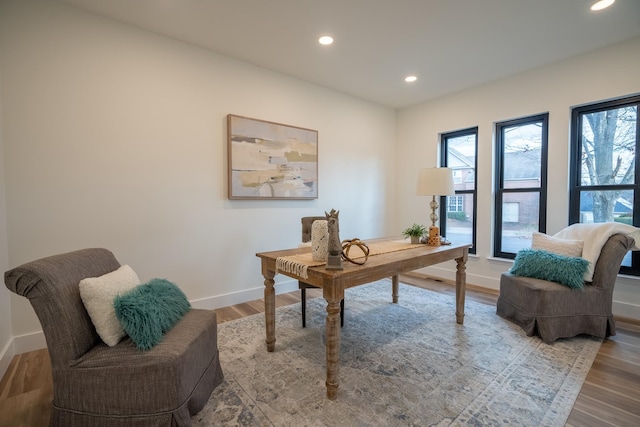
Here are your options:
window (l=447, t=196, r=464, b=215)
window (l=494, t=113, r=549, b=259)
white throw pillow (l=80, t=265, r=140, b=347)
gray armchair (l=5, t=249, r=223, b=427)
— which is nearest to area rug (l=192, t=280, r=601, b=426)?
gray armchair (l=5, t=249, r=223, b=427)

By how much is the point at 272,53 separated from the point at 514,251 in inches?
148

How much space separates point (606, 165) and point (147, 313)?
4.29 metres

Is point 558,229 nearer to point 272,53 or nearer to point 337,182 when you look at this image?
point 337,182

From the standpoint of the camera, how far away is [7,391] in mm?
1736

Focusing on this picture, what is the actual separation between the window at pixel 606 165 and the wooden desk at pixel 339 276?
1731mm

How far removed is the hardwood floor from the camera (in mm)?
1523

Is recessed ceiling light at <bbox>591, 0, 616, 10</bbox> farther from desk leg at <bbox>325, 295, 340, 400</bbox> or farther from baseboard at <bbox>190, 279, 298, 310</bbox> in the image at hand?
baseboard at <bbox>190, 279, 298, 310</bbox>

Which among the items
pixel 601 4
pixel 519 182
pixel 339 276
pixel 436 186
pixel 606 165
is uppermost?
pixel 601 4

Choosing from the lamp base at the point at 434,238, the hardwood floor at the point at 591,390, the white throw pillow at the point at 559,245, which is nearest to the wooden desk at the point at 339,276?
the lamp base at the point at 434,238

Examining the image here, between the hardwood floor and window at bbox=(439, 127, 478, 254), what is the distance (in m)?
1.99

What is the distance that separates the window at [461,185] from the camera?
413cm

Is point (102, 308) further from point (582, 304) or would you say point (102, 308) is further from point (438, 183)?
point (582, 304)

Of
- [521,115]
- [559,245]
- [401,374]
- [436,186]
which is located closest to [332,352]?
[401,374]

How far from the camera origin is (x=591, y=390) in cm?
175
